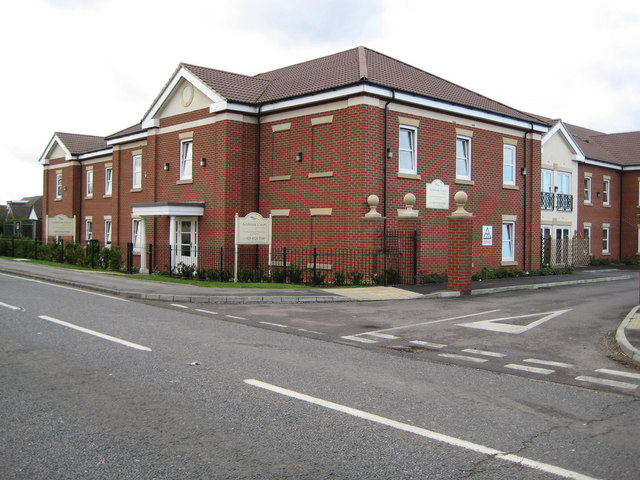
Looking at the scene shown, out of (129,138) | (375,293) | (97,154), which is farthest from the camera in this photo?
(97,154)

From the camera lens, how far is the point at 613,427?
17.9 feet

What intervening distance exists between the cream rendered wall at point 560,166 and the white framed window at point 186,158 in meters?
17.6

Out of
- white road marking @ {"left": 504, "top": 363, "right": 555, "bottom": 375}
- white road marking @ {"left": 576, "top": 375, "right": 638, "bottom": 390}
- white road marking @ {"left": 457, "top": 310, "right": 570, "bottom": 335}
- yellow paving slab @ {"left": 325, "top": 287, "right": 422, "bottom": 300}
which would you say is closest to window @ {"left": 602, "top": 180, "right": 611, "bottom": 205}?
yellow paving slab @ {"left": 325, "top": 287, "right": 422, "bottom": 300}

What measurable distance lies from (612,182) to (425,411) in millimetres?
35972

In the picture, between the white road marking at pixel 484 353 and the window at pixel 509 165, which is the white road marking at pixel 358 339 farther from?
the window at pixel 509 165

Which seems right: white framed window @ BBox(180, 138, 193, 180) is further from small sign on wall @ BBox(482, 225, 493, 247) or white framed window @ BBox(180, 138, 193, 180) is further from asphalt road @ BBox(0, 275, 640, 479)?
asphalt road @ BBox(0, 275, 640, 479)

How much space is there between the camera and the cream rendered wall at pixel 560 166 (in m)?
30.7

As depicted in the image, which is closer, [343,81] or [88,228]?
[343,81]

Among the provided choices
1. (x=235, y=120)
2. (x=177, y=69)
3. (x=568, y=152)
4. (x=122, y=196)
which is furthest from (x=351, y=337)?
(x=568, y=152)

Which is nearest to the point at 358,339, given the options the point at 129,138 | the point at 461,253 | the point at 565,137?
the point at 461,253

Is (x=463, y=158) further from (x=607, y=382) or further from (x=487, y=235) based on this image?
(x=607, y=382)

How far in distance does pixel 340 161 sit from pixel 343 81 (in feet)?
8.89

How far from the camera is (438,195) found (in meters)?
21.7

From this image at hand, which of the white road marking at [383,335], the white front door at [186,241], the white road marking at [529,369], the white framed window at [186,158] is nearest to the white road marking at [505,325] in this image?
the white road marking at [383,335]
